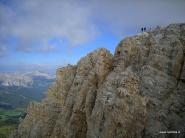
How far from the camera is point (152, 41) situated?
41.8m

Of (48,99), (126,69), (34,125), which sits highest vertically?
(126,69)

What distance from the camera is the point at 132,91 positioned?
37875mm

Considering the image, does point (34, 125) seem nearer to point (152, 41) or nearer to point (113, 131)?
point (113, 131)

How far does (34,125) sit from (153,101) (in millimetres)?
32361

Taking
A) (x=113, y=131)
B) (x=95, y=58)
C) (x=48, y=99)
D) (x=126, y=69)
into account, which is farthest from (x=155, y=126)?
(x=48, y=99)

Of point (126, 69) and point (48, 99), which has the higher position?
point (126, 69)

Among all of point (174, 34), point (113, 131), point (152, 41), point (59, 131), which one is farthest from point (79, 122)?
point (174, 34)

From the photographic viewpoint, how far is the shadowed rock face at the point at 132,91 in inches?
1422

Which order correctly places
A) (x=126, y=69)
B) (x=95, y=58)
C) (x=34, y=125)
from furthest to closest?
1. (x=34, y=125)
2. (x=95, y=58)
3. (x=126, y=69)

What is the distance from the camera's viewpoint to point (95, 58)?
50125 millimetres

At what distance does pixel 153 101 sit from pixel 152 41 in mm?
9924

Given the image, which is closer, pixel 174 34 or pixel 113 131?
pixel 113 131

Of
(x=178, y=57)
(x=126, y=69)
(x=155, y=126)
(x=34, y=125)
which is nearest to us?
(x=155, y=126)

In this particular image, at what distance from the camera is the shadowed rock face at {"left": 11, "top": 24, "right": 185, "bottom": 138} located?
36.1 meters
